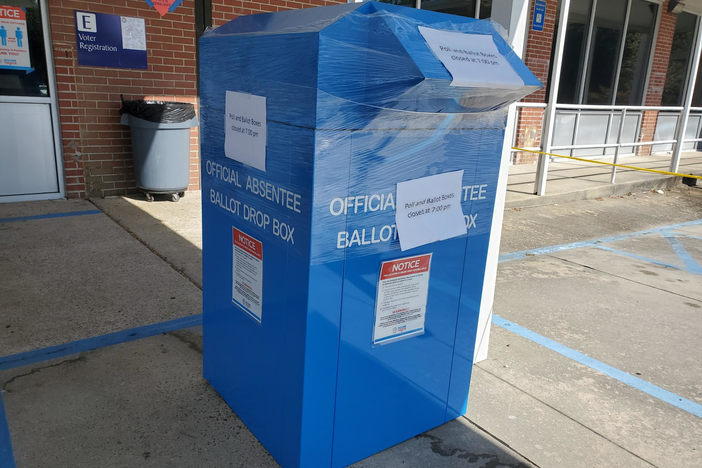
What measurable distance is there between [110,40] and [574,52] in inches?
364

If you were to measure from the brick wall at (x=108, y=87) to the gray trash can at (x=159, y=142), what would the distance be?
13.5 inches

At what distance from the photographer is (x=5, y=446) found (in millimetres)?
2328

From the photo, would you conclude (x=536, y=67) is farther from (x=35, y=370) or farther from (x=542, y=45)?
(x=35, y=370)

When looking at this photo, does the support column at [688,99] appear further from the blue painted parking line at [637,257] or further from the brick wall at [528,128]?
the blue painted parking line at [637,257]

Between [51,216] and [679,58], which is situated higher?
[679,58]

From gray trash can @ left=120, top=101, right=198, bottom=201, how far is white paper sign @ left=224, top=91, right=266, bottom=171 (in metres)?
4.31

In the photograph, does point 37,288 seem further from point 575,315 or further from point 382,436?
point 575,315

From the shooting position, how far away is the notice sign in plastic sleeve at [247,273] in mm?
2217

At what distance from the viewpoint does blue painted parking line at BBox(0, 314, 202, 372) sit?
118 inches

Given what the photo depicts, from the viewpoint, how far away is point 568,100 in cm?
A: 1163

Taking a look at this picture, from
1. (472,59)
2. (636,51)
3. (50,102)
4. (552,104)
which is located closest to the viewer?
(472,59)

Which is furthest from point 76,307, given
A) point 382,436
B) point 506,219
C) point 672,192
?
point 672,192

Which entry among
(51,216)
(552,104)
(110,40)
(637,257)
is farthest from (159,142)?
(637,257)

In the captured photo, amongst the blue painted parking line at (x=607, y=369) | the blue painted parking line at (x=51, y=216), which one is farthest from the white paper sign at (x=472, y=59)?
the blue painted parking line at (x=51, y=216)
